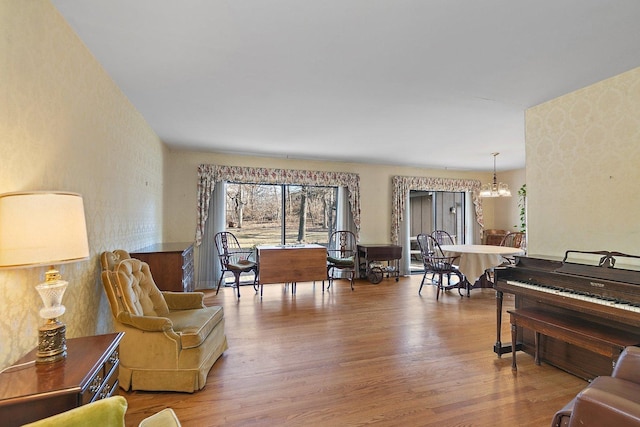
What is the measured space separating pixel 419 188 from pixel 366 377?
4967 millimetres

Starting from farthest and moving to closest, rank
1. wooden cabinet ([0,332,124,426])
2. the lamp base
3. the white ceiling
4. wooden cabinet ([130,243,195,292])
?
wooden cabinet ([130,243,195,292])
the white ceiling
the lamp base
wooden cabinet ([0,332,124,426])

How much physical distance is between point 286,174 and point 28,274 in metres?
4.36

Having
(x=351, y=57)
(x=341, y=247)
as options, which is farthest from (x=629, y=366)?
(x=341, y=247)

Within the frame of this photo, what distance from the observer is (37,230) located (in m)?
1.11

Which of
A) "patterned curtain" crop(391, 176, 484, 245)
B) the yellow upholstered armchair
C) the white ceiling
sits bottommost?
the yellow upholstered armchair

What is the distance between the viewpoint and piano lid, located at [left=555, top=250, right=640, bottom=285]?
1.95m

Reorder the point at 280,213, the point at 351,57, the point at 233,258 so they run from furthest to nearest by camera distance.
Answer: the point at 280,213
the point at 233,258
the point at 351,57

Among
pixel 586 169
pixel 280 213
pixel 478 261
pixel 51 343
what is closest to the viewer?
pixel 51 343

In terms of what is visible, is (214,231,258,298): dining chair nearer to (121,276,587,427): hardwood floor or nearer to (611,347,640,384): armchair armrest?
(121,276,587,427): hardwood floor

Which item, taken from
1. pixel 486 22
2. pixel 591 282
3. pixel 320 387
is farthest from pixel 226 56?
pixel 591 282

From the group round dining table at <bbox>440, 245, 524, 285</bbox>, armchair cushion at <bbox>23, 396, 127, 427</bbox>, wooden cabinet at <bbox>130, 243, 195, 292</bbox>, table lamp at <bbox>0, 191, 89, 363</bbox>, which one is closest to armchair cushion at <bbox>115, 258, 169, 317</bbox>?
wooden cabinet at <bbox>130, 243, 195, 292</bbox>

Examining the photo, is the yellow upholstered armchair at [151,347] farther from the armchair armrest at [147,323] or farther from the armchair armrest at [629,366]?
the armchair armrest at [629,366]

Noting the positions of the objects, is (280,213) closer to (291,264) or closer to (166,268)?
(291,264)

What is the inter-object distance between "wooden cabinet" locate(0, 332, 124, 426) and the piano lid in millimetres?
2930
